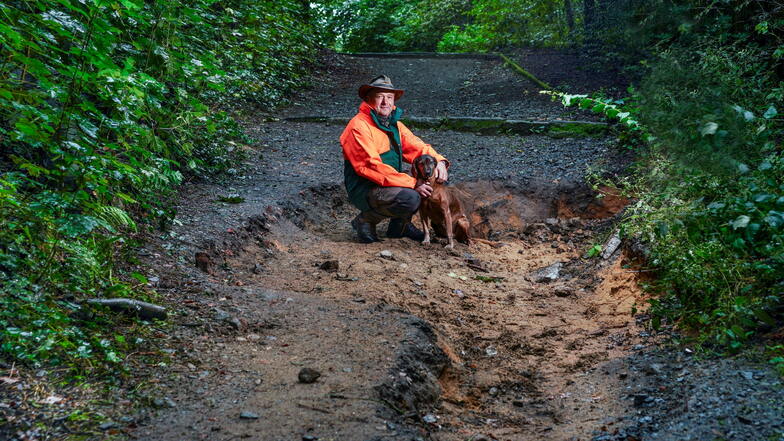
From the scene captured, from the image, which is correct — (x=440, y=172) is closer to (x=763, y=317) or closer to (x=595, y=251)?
(x=595, y=251)

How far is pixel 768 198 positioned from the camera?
3232mm

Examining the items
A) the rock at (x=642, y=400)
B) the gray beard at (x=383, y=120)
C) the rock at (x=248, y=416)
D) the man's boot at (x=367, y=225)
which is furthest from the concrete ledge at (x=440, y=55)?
the rock at (x=248, y=416)

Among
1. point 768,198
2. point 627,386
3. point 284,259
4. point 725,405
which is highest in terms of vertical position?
point 768,198

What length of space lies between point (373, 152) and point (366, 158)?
9cm

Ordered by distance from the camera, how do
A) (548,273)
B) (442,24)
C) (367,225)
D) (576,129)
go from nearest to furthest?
(548,273), (367,225), (576,129), (442,24)

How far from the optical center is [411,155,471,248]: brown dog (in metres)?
6.28

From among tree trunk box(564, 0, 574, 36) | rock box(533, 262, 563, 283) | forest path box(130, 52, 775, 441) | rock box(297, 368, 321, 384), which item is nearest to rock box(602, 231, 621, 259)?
forest path box(130, 52, 775, 441)

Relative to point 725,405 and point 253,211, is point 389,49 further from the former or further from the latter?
point 725,405

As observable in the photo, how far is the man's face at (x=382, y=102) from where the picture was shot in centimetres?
623

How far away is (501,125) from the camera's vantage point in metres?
10.0

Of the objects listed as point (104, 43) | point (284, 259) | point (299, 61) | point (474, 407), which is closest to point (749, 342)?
point (474, 407)

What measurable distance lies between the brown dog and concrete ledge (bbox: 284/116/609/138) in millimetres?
3446

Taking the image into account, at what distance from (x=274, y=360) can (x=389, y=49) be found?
1865cm

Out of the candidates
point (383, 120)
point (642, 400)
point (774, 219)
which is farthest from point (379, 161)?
point (774, 219)
